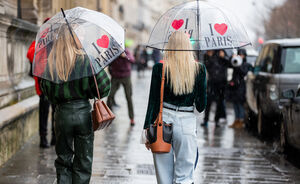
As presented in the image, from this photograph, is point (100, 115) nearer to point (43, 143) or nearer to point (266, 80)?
point (43, 143)

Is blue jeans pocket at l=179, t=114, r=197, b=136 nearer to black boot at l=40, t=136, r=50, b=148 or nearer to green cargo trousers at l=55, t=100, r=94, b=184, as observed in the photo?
green cargo trousers at l=55, t=100, r=94, b=184

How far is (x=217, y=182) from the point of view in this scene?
20.1 feet

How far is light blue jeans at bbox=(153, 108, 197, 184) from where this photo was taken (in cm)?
434

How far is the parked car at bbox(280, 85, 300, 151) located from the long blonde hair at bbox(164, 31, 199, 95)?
3118 mm

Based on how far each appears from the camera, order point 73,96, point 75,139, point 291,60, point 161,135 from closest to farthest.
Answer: point 161,135
point 73,96
point 75,139
point 291,60

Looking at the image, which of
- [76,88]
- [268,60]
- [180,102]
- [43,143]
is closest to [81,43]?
[76,88]

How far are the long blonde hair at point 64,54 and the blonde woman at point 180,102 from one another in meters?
0.73

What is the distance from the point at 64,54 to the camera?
4383 mm

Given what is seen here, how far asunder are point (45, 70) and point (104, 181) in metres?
2.02

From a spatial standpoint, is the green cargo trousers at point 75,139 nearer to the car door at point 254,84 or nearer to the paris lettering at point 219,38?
the paris lettering at point 219,38

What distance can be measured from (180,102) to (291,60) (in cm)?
524

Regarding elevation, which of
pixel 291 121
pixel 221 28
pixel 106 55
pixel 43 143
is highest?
pixel 221 28

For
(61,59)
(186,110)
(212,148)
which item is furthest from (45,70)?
(212,148)

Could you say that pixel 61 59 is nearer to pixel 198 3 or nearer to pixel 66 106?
pixel 66 106
